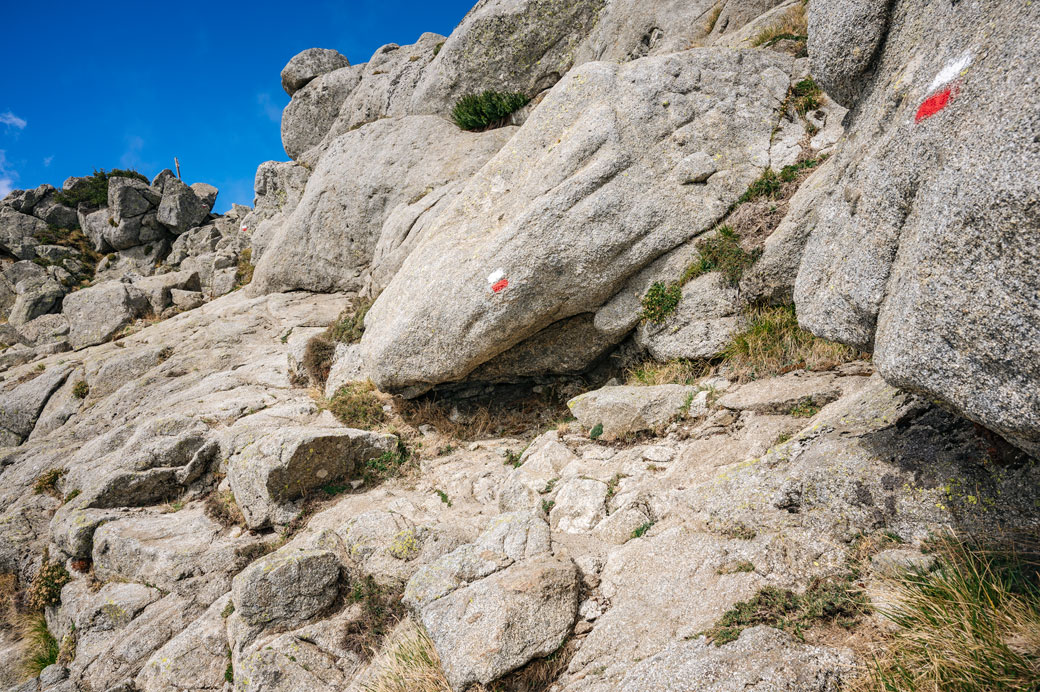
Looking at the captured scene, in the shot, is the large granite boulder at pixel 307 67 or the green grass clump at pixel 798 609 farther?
the large granite boulder at pixel 307 67

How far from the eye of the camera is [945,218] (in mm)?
4262

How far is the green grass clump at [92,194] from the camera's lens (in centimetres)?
4216

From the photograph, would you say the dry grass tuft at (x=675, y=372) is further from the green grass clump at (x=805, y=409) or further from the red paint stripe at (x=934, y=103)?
the red paint stripe at (x=934, y=103)

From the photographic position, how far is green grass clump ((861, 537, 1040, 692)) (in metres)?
3.62

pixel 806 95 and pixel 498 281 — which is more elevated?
pixel 806 95

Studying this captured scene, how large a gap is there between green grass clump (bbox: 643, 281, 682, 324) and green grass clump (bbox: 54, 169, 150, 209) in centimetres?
4761

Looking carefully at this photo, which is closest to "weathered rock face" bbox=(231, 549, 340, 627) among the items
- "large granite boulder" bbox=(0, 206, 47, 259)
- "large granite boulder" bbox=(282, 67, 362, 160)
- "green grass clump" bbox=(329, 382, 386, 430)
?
"green grass clump" bbox=(329, 382, 386, 430)

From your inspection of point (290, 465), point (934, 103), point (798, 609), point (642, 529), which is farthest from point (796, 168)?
point (290, 465)

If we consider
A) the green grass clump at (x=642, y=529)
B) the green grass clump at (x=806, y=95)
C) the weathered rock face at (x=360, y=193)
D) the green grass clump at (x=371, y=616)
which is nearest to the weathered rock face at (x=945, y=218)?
the green grass clump at (x=642, y=529)

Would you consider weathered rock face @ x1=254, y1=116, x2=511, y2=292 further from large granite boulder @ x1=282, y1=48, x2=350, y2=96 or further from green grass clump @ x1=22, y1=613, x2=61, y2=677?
green grass clump @ x1=22, y1=613, x2=61, y2=677

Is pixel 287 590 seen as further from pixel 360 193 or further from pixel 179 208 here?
pixel 179 208

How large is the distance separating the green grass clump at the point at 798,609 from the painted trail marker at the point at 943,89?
4395mm

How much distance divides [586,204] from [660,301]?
8.09 ft

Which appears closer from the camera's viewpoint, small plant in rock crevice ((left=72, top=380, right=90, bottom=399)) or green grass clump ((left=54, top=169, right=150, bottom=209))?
small plant in rock crevice ((left=72, top=380, right=90, bottom=399))
